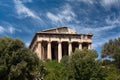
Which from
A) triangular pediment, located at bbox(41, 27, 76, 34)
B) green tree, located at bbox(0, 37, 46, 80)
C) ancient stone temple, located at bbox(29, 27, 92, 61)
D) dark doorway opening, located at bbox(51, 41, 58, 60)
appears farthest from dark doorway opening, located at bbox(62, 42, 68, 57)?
green tree, located at bbox(0, 37, 46, 80)

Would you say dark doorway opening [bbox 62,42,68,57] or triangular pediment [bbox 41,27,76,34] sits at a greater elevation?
triangular pediment [bbox 41,27,76,34]

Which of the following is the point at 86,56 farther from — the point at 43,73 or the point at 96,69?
the point at 43,73

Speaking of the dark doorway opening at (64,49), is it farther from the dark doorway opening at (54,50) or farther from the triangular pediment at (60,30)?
the triangular pediment at (60,30)

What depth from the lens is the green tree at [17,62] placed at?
166 ft

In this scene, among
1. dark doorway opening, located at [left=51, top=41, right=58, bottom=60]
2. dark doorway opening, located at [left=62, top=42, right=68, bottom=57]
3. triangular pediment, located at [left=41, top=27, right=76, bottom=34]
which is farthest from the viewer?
dark doorway opening, located at [left=62, top=42, right=68, bottom=57]

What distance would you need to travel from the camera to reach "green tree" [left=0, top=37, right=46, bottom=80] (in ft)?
166

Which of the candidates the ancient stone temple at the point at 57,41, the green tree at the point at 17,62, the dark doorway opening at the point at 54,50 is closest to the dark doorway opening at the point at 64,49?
the ancient stone temple at the point at 57,41

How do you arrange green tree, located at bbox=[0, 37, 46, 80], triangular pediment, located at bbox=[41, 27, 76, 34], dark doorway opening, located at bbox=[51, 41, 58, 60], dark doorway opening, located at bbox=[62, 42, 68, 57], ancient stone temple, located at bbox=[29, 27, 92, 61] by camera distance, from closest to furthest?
green tree, located at bbox=[0, 37, 46, 80] < ancient stone temple, located at bbox=[29, 27, 92, 61] < triangular pediment, located at bbox=[41, 27, 76, 34] < dark doorway opening, located at bbox=[51, 41, 58, 60] < dark doorway opening, located at bbox=[62, 42, 68, 57]

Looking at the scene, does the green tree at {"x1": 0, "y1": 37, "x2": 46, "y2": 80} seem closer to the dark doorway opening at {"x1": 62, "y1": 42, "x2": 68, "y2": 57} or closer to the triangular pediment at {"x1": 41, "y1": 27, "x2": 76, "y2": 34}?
the triangular pediment at {"x1": 41, "y1": 27, "x2": 76, "y2": 34}

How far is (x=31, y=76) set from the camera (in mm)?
52188

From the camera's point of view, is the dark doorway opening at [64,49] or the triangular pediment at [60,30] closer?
the triangular pediment at [60,30]

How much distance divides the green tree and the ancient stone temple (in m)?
45.0

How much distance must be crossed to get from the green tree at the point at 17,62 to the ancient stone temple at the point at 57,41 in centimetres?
4498

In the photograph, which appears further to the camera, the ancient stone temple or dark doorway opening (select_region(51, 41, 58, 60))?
dark doorway opening (select_region(51, 41, 58, 60))
